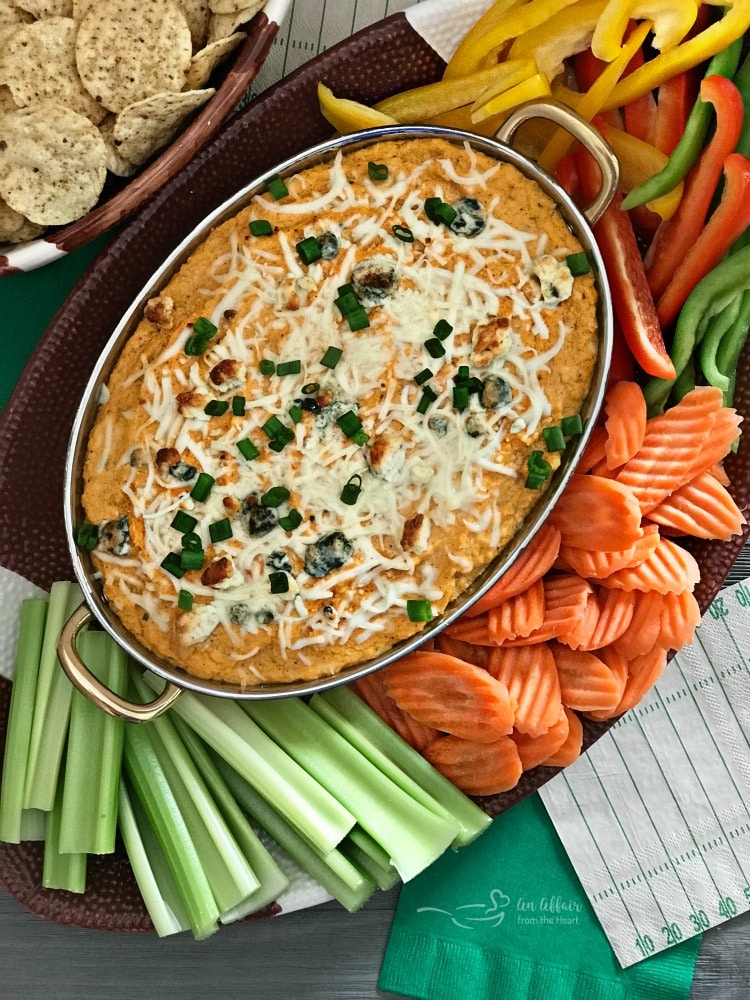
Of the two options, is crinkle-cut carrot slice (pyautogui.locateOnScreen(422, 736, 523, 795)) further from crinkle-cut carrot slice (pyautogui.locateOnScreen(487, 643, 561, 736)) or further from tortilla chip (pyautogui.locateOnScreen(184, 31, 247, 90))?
→ tortilla chip (pyautogui.locateOnScreen(184, 31, 247, 90))

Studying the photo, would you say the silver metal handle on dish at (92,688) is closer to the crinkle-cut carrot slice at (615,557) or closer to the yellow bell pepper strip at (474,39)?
the crinkle-cut carrot slice at (615,557)

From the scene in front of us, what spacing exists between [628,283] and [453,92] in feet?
2.09

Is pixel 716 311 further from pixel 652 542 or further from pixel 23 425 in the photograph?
pixel 23 425

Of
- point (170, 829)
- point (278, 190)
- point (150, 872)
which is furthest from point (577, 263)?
point (150, 872)

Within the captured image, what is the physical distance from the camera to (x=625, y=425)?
2.25 meters

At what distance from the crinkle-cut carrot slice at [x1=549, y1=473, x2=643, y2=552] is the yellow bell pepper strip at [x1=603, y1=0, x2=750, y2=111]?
94 centimetres

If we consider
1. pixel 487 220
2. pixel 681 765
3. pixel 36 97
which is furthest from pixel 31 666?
pixel 681 765

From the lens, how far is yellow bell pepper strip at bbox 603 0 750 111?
84.9 inches

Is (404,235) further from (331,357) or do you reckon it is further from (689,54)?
(689,54)

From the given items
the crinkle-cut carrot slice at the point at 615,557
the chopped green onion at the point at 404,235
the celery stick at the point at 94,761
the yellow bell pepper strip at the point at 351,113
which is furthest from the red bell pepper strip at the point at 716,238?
the celery stick at the point at 94,761

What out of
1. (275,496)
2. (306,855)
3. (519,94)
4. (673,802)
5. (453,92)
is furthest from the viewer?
(673,802)

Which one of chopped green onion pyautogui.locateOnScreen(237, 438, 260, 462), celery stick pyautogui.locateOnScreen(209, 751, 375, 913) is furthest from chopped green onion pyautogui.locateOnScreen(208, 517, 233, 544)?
celery stick pyautogui.locateOnScreen(209, 751, 375, 913)

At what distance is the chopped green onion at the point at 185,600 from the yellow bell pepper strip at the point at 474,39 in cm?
142

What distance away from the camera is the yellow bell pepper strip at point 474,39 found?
88.5 inches
